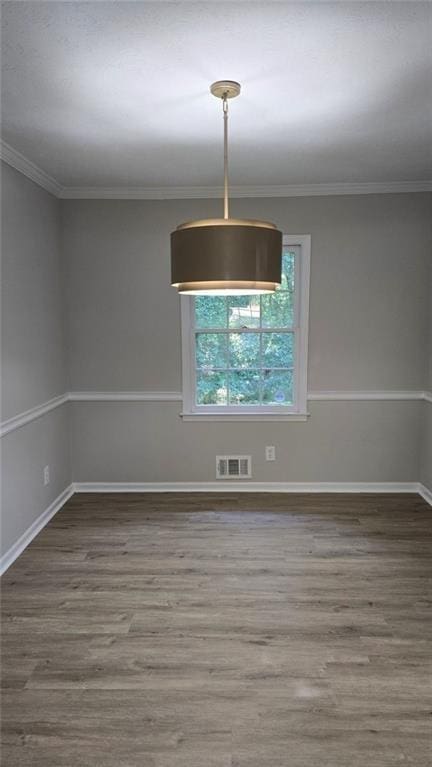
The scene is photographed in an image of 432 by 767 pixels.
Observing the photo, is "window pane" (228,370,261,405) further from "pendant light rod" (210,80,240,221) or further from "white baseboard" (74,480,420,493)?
"pendant light rod" (210,80,240,221)

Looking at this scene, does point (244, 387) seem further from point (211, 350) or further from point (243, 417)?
point (211, 350)

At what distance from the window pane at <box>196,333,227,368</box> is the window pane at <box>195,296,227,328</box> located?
0.09 metres

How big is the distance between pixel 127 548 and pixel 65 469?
116 centimetres

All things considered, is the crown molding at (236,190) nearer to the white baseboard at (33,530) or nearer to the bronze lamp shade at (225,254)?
the bronze lamp shade at (225,254)

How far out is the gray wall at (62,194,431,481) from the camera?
4188mm

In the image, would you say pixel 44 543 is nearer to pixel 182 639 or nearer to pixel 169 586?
pixel 169 586

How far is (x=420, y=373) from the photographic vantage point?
429 cm

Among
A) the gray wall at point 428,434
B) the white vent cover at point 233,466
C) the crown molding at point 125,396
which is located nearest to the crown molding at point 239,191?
the gray wall at point 428,434

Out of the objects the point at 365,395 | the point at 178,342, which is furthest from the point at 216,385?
the point at 365,395

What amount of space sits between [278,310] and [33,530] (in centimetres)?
252

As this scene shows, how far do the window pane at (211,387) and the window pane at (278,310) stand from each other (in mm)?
578

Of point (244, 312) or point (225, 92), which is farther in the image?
point (244, 312)

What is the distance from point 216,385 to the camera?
444 centimetres

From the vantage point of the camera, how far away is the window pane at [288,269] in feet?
14.0
